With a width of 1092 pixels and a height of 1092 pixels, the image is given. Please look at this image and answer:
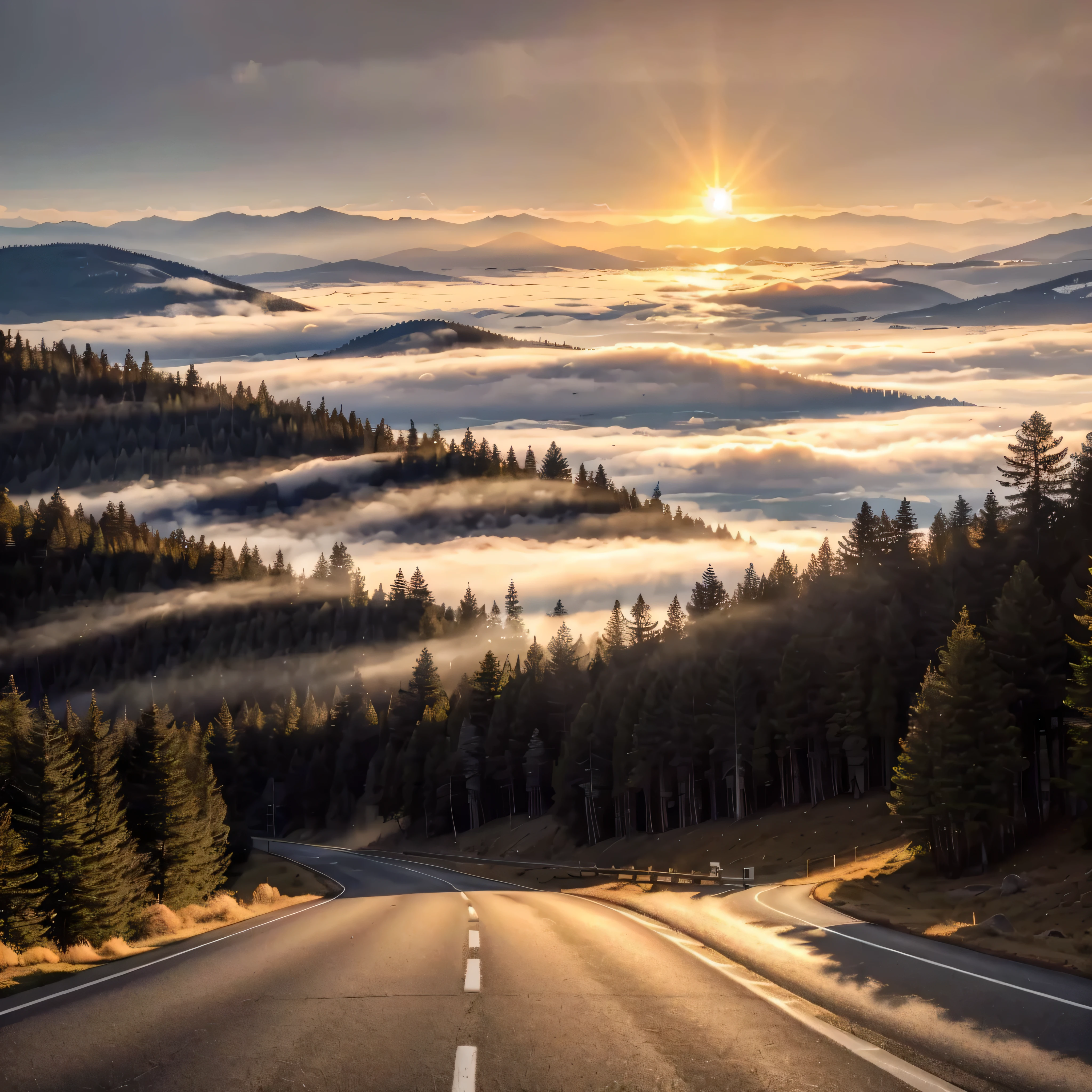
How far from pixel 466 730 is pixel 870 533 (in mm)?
50334

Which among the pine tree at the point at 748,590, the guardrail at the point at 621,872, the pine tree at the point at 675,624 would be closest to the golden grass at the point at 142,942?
the guardrail at the point at 621,872

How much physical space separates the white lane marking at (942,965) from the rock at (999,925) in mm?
2899

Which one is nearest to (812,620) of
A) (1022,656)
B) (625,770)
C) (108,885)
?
(625,770)

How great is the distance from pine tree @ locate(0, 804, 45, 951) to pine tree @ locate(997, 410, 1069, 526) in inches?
2664

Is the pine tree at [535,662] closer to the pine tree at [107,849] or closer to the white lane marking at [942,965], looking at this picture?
the pine tree at [107,849]

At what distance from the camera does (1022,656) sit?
54562 millimetres

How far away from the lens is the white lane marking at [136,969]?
38.8ft

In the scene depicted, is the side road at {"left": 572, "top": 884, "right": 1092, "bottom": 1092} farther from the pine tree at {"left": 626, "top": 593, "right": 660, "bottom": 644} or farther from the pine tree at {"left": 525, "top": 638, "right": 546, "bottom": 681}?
the pine tree at {"left": 525, "top": 638, "right": 546, "bottom": 681}

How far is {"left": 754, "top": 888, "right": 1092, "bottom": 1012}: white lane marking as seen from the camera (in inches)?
495

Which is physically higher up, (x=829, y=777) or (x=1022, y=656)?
(x=1022, y=656)

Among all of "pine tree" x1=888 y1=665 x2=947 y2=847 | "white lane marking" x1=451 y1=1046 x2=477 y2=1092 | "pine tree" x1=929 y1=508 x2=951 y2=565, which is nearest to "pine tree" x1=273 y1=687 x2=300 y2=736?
"pine tree" x1=929 y1=508 x2=951 y2=565

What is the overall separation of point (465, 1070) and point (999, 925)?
18620 millimetres

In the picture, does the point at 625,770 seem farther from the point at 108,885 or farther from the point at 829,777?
the point at 108,885

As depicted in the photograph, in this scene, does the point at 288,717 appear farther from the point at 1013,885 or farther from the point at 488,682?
the point at 1013,885
